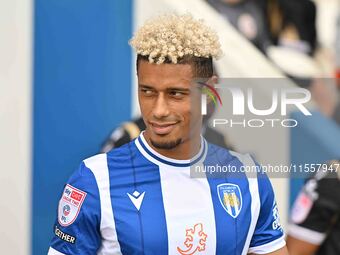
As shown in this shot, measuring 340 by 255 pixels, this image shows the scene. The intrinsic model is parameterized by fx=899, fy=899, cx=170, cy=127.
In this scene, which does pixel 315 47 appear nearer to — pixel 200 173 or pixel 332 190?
pixel 332 190

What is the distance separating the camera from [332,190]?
357 cm

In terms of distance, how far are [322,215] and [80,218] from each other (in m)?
1.42

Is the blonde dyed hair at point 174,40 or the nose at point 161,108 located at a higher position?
the blonde dyed hair at point 174,40

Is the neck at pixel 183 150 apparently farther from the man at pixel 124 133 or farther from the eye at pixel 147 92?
the man at pixel 124 133

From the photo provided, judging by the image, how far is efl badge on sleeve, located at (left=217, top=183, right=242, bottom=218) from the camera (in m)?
2.60

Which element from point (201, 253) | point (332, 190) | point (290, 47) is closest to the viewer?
point (201, 253)

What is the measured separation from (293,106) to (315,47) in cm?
303

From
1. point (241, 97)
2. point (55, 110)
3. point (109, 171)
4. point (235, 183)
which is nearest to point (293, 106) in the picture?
point (241, 97)

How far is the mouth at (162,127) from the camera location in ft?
8.20

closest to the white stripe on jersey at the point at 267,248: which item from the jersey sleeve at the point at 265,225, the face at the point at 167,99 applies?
the jersey sleeve at the point at 265,225

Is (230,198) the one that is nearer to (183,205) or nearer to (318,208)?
(183,205)

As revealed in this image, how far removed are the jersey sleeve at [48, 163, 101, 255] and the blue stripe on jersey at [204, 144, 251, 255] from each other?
35 cm

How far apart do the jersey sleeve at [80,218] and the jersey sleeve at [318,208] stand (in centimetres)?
134

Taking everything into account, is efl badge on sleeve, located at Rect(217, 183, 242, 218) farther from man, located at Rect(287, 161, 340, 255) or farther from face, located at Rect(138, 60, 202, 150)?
man, located at Rect(287, 161, 340, 255)
